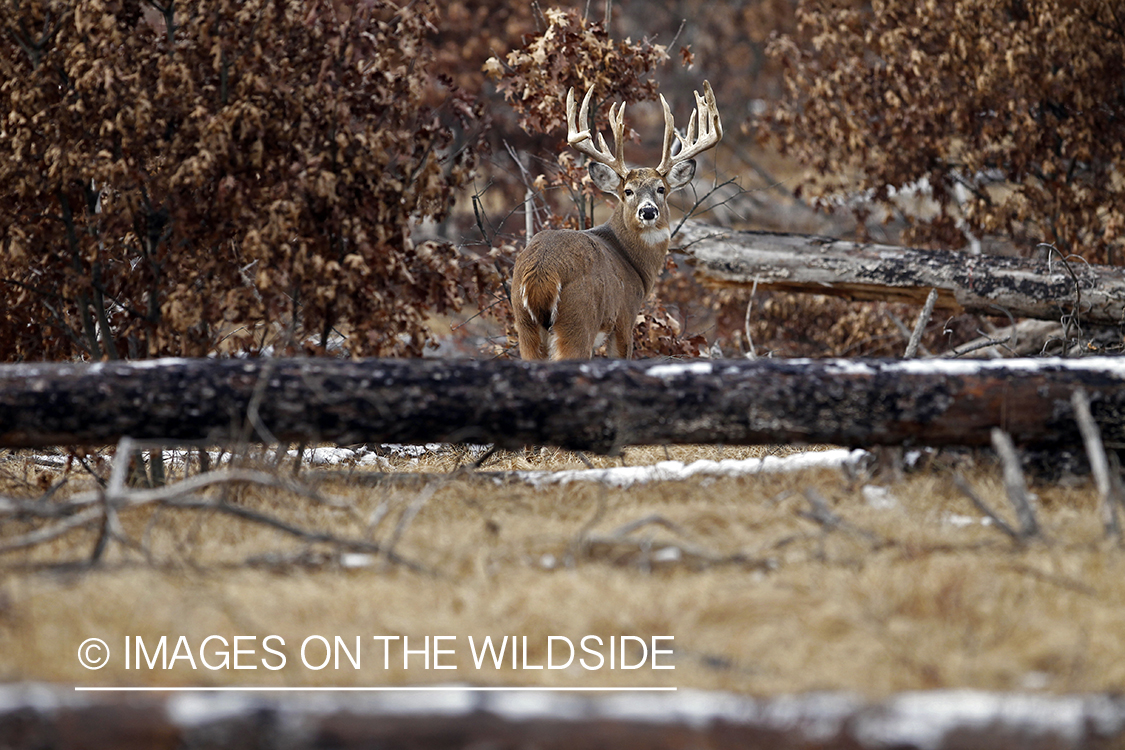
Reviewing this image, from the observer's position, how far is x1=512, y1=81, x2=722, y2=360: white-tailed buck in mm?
7379

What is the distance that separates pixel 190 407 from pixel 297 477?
846mm

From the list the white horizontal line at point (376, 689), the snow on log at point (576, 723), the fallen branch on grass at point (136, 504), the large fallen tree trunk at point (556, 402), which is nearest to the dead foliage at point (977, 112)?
the large fallen tree trunk at point (556, 402)

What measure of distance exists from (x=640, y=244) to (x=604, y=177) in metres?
0.60

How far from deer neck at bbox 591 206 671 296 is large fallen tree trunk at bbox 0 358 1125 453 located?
11.1 ft

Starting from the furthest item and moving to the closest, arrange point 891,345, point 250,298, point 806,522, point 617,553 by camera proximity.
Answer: point 891,345, point 250,298, point 806,522, point 617,553

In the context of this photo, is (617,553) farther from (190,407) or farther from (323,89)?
(323,89)

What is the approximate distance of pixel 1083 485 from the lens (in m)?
5.58

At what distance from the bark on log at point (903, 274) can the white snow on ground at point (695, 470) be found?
311 centimetres

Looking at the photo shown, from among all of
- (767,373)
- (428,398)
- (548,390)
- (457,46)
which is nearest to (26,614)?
(428,398)

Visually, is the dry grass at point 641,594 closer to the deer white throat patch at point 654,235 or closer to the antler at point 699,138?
the deer white throat patch at point 654,235

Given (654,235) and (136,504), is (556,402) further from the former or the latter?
(654,235)

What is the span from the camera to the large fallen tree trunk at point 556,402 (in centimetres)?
505

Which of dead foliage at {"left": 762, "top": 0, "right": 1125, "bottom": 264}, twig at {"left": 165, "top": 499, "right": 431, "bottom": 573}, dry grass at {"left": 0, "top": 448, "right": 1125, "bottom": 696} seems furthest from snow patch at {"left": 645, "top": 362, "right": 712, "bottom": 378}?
dead foliage at {"left": 762, "top": 0, "right": 1125, "bottom": 264}

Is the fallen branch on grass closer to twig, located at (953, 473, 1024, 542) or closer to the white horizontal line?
the white horizontal line
